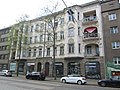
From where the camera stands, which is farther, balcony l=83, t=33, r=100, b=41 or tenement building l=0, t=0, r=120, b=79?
balcony l=83, t=33, r=100, b=41

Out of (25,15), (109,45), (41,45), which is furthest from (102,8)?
(25,15)

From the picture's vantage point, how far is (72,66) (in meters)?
32.0

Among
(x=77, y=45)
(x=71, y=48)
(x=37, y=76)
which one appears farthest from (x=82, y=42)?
(x=37, y=76)

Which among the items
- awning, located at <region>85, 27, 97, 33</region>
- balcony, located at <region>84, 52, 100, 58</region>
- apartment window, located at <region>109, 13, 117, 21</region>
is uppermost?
apartment window, located at <region>109, 13, 117, 21</region>

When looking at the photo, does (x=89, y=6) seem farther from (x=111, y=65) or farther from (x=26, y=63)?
(x=26, y=63)

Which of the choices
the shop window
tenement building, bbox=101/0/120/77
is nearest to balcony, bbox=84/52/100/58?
the shop window

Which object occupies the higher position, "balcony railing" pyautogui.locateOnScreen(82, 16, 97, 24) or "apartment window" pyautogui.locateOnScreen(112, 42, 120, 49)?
"balcony railing" pyautogui.locateOnScreen(82, 16, 97, 24)

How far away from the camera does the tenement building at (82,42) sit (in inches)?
1127

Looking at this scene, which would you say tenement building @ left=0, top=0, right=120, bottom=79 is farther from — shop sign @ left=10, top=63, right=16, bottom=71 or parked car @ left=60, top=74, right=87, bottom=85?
shop sign @ left=10, top=63, right=16, bottom=71

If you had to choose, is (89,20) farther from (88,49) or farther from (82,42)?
(88,49)

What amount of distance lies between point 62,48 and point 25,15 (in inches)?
559

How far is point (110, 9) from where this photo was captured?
96.3 feet

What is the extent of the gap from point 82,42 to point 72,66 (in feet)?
17.4

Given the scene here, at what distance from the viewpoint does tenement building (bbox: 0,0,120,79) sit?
28.6 meters
